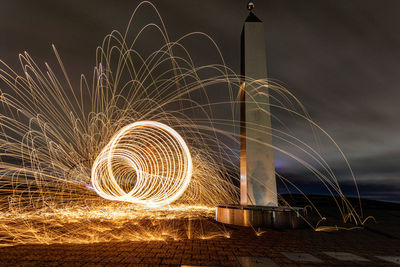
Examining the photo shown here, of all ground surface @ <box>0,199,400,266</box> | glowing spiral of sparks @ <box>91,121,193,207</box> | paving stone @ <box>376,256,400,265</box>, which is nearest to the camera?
ground surface @ <box>0,199,400,266</box>

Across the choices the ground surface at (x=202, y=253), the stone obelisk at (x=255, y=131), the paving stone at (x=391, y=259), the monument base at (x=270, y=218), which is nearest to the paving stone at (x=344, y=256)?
the ground surface at (x=202, y=253)

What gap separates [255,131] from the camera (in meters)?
9.79

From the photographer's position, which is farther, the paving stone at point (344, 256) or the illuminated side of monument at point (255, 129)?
the illuminated side of monument at point (255, 129)

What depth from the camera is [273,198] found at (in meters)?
9.62

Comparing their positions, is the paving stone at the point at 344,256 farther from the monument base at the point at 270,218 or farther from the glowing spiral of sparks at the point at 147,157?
the glowing spiral of sparks at the point at 147,157

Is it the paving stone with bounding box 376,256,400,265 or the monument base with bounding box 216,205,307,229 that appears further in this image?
the monument base with bounding box 216,205,307,229

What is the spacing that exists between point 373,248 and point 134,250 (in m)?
4.42

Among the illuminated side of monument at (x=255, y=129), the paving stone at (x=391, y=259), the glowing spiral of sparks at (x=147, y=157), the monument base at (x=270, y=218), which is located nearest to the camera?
the paving stone at (x=391, y=259)

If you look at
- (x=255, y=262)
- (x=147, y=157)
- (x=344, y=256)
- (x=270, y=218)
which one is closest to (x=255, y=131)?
(x=270, y=218)

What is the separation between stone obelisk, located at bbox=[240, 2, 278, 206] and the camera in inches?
376

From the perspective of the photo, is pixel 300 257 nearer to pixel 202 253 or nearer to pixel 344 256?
pixel 344 256

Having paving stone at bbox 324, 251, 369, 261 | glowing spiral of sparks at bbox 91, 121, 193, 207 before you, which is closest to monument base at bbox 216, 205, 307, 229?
paving stone at bbox 324, 251, 369, 261

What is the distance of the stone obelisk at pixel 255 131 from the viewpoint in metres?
9.55

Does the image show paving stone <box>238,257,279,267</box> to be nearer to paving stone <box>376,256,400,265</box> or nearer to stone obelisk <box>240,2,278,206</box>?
paving stone <box>376,256,400,265</box>
